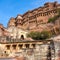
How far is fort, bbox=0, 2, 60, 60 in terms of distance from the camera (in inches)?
1382

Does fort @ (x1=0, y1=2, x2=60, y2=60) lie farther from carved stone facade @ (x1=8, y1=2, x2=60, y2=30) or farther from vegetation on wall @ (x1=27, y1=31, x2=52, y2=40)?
vegetation on wall @ (x1=27, y1=31, x2=52, y2=40)

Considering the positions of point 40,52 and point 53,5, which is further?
point 53,5

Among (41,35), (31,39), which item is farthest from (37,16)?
(31,39)

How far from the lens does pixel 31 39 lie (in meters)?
48.9

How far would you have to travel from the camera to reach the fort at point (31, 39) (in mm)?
35094

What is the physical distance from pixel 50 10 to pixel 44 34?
19.9 m

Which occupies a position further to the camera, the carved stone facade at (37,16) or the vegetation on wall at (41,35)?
the carved stone facade at (37,16)

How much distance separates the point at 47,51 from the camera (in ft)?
117

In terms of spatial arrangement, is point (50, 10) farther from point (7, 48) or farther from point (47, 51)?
point (47, 51)

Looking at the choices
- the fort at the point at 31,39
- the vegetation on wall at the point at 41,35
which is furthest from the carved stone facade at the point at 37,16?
the vegetation on wall at the point at 41,35

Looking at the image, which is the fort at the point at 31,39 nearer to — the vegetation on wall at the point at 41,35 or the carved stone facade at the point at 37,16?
the carved stone facade at the point at 37,16

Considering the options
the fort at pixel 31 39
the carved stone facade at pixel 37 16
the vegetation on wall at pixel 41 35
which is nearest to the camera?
the fort at pixel 31 39

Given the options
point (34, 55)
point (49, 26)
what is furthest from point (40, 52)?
point (49, 26)

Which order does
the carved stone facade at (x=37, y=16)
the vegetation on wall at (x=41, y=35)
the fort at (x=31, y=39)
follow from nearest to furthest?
1. the fort at (x=31, y=39)
2. the vegetation on wall at (x=41, y=35)
3. the carved stone facade at (x=37, y=16)
